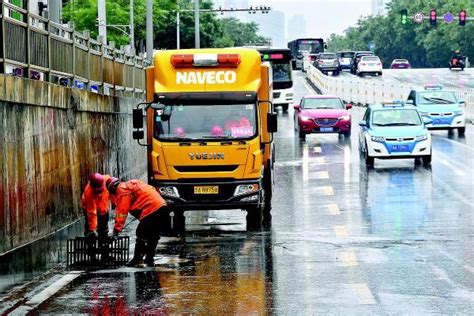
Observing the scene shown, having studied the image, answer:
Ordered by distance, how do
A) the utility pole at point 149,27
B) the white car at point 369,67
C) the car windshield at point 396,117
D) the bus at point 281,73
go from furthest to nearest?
the white car at point 369,67 < the bus at point 281,73 < the utility pole at point 149,27 < the car windshield at point 396,117

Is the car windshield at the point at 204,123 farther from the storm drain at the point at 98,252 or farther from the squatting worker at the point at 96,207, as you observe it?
the storm drain at the point at 98,252

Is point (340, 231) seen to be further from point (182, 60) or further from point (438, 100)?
point (438, 100)

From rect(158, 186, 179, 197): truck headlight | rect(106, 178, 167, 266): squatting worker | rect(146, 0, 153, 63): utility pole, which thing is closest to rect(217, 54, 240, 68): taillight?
rect(158, 186, 179, 197): truck headlight

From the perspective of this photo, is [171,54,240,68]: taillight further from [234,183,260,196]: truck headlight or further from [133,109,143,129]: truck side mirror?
[234,183,260,196]: truck headlight

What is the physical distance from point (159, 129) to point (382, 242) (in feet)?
15.9

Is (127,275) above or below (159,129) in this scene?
below

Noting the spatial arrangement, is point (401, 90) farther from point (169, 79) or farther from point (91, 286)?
point (91, 286)

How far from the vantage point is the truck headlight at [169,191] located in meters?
21.9

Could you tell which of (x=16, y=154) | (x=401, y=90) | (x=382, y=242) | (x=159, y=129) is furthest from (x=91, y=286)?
(x=401, y=90)

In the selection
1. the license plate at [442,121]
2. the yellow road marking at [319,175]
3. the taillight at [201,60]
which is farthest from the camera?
the license plate at [442,121]

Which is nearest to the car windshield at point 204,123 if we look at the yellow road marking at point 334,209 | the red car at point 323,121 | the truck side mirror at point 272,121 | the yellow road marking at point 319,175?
the truck side mirror at point 272,121

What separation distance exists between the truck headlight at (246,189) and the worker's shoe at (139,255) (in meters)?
4.56

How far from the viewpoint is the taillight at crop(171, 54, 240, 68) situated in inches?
867

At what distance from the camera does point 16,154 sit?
16.5 metres
